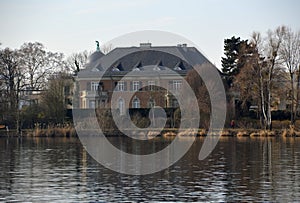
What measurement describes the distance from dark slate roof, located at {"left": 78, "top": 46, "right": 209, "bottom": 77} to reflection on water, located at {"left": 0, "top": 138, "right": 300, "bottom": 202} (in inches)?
1814

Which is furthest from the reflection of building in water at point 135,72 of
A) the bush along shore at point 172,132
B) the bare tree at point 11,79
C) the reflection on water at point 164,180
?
the reflection on water at point 164,180

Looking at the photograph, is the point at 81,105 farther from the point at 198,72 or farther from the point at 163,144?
the point at 163,144

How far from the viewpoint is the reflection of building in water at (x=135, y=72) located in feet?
268

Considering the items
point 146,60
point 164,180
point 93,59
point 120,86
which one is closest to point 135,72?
→ point 120,86

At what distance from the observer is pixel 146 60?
8519cm

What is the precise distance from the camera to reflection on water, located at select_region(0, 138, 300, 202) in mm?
20984

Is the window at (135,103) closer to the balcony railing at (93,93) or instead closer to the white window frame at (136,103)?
the white window frame at (136,103)

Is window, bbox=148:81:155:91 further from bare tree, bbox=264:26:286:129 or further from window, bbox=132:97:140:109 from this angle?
bare tree, bbox=264:26:286:129

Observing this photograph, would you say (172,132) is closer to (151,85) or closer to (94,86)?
(151,85)

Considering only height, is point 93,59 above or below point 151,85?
above

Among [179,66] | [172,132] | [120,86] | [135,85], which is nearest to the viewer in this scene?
[172,132]

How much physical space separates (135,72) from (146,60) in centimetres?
285

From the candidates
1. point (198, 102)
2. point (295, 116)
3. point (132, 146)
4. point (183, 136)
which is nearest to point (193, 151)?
point (132, 146)

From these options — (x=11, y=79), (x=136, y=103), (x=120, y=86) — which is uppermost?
(x=120, y=86)
